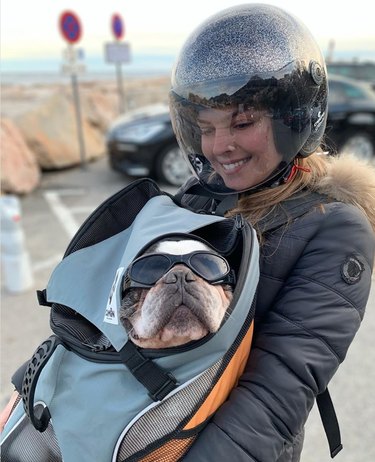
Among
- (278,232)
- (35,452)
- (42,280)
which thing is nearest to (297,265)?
(278,232)

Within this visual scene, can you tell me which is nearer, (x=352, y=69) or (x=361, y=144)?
(x=361, y=144)

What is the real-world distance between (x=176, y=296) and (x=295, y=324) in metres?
0.36

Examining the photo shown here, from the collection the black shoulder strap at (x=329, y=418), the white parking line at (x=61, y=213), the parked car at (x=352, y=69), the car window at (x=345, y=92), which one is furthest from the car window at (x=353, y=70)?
the black shoulder strap at (x=329, y=418)

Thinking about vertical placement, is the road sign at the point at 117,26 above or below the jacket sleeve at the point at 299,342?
above

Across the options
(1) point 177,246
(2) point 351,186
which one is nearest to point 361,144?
(2) point 351,186

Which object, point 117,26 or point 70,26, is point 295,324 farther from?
point 117,26

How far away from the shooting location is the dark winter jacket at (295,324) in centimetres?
114

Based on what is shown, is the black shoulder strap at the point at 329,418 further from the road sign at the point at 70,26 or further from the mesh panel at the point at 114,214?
the road sign at the point at 70,26

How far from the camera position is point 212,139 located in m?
1.51

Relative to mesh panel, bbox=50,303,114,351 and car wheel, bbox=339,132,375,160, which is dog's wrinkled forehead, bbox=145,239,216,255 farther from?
car wheel, bbox=339,132,375,160

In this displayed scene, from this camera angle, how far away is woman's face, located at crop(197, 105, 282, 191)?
4.64ft

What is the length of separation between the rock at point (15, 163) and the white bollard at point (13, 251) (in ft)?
9.78

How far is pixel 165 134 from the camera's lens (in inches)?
295

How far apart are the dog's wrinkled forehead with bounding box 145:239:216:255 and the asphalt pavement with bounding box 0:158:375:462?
195 cm
